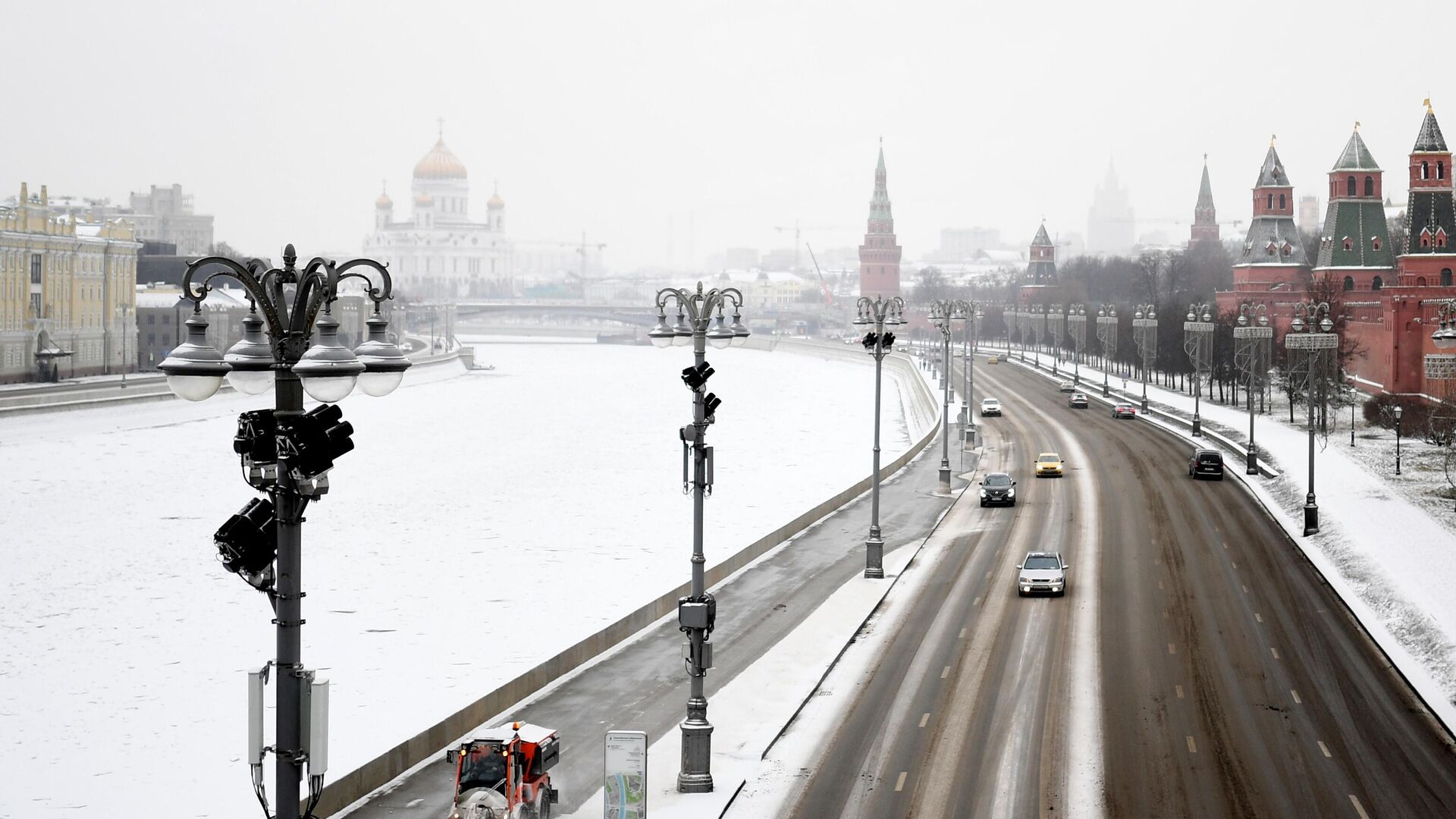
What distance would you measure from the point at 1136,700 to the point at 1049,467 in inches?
1267

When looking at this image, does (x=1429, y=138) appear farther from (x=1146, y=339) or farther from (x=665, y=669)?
(x=665, y=669)

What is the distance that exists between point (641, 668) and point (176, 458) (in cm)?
4957

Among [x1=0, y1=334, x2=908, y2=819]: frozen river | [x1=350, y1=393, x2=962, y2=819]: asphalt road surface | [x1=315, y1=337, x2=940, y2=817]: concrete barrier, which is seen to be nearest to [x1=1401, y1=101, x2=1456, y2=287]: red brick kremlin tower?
[x1=0, y1=334, x2=908, y2=819]: frozen river

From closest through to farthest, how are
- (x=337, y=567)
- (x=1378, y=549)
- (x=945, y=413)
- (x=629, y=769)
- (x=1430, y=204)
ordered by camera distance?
(x=629, y=769)
(x=1378, y=549)
(x=337, y=567)
(x=945, y=413)
(x=1430, y=204)

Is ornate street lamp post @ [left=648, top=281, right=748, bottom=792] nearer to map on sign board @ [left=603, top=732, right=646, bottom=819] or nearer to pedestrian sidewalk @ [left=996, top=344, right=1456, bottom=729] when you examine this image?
map on sign board @ [left=603, top=732, right=646, bottom=819]

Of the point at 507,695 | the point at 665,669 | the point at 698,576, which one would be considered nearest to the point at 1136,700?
the point at 665,669

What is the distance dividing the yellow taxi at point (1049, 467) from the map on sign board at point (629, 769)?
40361 millimetres

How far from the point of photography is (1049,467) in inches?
2210

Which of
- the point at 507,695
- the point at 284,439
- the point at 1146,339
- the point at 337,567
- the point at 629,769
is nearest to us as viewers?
the point at 284,439

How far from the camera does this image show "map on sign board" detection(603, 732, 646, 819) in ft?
58.5

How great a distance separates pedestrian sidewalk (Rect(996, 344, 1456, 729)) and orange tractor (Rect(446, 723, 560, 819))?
47.9ft

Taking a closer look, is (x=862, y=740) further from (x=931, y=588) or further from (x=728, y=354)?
(x=728, y=354)

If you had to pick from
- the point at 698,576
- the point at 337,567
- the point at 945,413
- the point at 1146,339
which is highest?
the point at 1146,339

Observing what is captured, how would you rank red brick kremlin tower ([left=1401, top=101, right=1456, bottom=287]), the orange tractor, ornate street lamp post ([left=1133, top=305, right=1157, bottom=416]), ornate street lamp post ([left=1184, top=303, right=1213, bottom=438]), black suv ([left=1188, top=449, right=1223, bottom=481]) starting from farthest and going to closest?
ornate street lamp post ([left=1133, top=305, right=1157, bottom=416]) → red brick kremlin tower ([left=1401, top=101, right=1456, bottom=287]) → ornate street lamp post ([left=1184, top=303, right=1213, bottom=438]) → black suv ([left=1188, top=449, right=1223, bottom=481]) → the orange tractor
